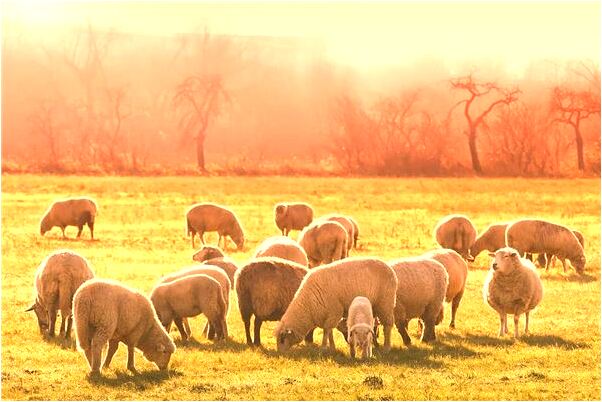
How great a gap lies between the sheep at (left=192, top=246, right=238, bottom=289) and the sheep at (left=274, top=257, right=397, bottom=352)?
412cm

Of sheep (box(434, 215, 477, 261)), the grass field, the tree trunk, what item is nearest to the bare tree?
the tree trunk

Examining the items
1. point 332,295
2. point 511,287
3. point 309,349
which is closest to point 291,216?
point 511,287

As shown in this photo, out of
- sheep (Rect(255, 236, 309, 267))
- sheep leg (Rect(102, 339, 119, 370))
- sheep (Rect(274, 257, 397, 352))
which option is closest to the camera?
sheep leg (Rect(102, 339, 119, 370))

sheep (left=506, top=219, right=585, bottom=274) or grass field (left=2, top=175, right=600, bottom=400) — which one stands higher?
sheep (left=506, top=219, right=585, bottom=274)

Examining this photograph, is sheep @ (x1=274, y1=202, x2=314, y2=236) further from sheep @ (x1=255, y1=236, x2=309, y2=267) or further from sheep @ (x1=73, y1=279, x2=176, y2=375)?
sheep @ (x1=73, y1=279, x2=176, y2=375)

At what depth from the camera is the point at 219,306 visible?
56.0 feet

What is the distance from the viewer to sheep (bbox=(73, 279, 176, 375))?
14242 mm

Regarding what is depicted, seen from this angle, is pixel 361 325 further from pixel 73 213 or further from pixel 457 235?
pixel 73 213

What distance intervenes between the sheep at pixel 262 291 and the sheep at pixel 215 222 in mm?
15308

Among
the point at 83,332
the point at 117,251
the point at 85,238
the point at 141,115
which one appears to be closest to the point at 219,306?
the point at 83,332

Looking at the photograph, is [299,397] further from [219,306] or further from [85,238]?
[85,238]

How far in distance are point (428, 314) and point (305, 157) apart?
2914 inches

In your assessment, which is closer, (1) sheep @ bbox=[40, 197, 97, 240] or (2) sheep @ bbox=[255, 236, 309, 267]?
(2) sheep @ bbox=[255, 236, 309, 267]

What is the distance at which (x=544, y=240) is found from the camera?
26.3 metres
